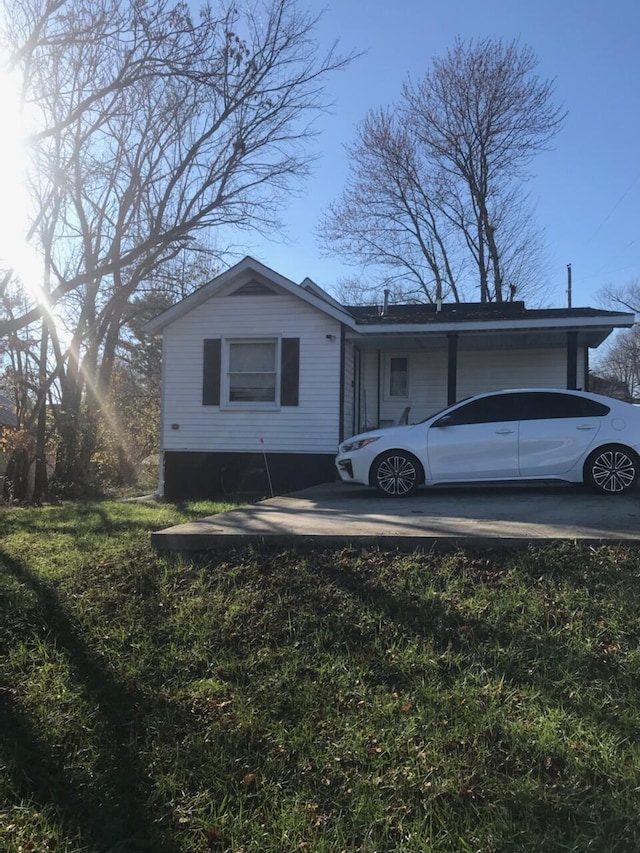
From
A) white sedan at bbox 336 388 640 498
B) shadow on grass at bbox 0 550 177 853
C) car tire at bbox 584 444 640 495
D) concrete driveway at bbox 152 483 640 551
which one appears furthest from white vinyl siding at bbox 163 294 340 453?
shadow on grass at bbox 0 550 177 853

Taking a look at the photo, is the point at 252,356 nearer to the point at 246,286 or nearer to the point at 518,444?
the point at 246,286

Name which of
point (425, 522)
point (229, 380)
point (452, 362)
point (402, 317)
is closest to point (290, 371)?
point (229, 380)

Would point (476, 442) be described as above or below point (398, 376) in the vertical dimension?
below

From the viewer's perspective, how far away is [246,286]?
42.4 feet

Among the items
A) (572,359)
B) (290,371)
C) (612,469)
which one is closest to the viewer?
(612,469)

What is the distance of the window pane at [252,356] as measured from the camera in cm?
1298

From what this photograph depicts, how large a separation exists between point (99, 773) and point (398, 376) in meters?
12.0

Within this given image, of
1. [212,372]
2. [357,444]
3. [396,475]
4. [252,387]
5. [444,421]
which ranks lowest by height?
[396,475]

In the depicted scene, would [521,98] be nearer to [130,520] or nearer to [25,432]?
[25,432]

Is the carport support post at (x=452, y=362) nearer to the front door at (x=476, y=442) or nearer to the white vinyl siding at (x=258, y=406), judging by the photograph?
the white vinyl siding at (x=258, y=406)

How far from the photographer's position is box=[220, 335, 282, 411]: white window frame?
12.8 m

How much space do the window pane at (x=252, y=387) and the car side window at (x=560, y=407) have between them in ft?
18.4

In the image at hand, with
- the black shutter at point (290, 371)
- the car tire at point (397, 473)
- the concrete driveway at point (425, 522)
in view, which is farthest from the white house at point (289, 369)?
the concrete driveway at point (425, 522)

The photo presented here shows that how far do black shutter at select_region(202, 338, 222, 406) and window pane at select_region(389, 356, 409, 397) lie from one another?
388cm
